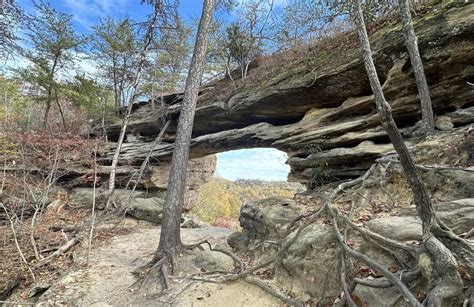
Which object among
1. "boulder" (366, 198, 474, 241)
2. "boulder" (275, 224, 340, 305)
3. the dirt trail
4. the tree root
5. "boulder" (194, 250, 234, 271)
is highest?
Result: "boulder" (366, 198, 474, 241)

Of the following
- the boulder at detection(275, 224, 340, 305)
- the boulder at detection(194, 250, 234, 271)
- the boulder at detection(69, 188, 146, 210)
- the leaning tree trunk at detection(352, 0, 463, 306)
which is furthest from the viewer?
the boulder at detection(69, 188, 146, 210)

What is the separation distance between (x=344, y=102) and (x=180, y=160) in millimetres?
4523

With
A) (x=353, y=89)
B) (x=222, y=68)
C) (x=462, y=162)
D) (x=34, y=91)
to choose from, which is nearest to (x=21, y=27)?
(x=353, y=89)

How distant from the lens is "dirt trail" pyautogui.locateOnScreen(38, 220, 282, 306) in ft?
15.3

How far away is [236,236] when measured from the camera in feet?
23.1

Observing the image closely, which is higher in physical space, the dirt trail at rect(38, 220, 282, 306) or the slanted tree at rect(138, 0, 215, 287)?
the slanted tree at rect(138, 0, 215, 287)

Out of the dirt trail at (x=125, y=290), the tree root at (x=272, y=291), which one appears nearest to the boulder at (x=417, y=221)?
the tree root at (x=272, y=291)

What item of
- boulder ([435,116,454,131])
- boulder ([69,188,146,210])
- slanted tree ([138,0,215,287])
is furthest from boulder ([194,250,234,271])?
boulder ([69,188,146,210])

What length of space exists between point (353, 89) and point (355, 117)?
73 cm

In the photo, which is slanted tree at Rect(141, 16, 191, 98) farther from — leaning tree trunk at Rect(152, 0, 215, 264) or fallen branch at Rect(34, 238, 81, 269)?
fallen branch at Rect(34, 238, 81, 269)

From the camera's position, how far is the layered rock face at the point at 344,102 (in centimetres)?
566

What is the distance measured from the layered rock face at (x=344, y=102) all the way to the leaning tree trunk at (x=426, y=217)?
327 cm

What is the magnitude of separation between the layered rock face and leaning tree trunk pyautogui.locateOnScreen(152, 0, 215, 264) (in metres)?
2.51

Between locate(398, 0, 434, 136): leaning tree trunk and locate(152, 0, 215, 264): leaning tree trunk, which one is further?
locate(152, 0, 215, 264): leaning tree trunk
